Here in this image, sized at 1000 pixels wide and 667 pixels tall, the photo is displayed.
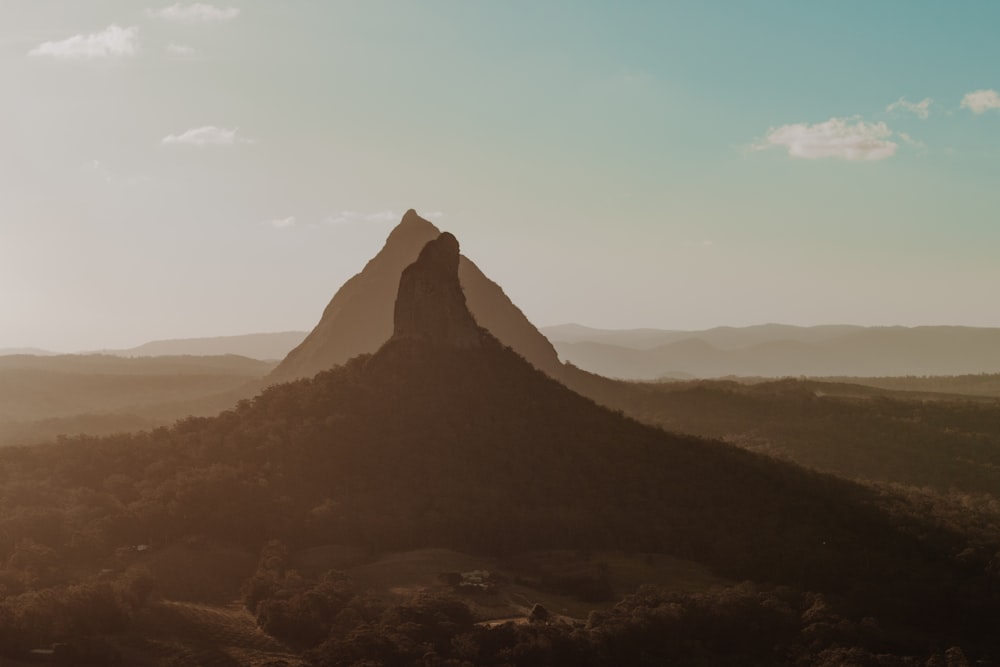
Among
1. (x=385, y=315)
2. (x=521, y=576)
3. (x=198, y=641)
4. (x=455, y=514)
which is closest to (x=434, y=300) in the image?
(x=455, y=514)

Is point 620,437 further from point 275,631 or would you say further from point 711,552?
point 275,631

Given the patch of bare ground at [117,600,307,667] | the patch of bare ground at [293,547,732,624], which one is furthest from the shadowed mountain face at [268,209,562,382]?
the patch of bare ground at [117,600,307,667]

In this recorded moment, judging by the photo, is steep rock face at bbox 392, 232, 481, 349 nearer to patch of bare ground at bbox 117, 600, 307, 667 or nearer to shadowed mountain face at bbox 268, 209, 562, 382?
patch of bare ground at bbox 117, 600, 307, 667

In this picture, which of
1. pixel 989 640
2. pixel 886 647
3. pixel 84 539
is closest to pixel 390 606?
pixel 84 539

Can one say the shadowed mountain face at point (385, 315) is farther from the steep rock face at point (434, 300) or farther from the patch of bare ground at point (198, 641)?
the patch of bare ground at point (198, 641)

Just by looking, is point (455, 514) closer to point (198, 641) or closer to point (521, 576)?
point (521, 576)

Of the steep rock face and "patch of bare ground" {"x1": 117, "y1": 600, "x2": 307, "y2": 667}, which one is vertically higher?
the steep rock face
